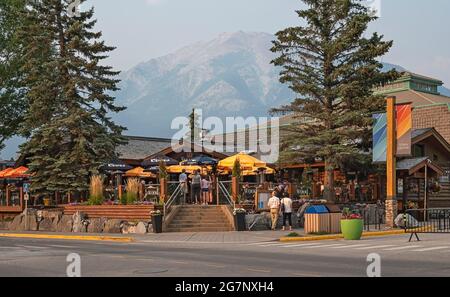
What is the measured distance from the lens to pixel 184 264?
581 inches

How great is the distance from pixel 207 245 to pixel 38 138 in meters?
18.9

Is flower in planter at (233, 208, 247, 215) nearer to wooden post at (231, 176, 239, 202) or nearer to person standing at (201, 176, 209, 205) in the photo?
wooden post at (231, 176, 239, 202)

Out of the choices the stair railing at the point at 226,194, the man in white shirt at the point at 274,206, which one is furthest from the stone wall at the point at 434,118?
the man in white shirt at the point at 274,206

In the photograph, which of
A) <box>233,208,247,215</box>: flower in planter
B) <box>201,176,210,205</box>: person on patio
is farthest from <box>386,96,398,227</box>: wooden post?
<box>201,176,210,205</box>: person on patio

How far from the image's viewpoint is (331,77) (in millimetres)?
33625

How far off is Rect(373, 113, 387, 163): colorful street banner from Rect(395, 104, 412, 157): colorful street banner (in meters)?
0.73

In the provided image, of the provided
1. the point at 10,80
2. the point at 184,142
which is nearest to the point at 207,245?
the point at 184,142

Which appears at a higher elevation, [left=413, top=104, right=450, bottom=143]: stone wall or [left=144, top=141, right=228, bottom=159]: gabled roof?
[left=413, top=104, right=450, bottom=143]: stone wall

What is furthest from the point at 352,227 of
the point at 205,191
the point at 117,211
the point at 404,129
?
the point at 117,211

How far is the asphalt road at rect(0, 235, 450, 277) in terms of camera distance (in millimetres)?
13086

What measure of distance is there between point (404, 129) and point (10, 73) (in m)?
30.2

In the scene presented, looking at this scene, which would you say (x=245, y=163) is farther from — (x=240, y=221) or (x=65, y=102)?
(x=65, y=102)
